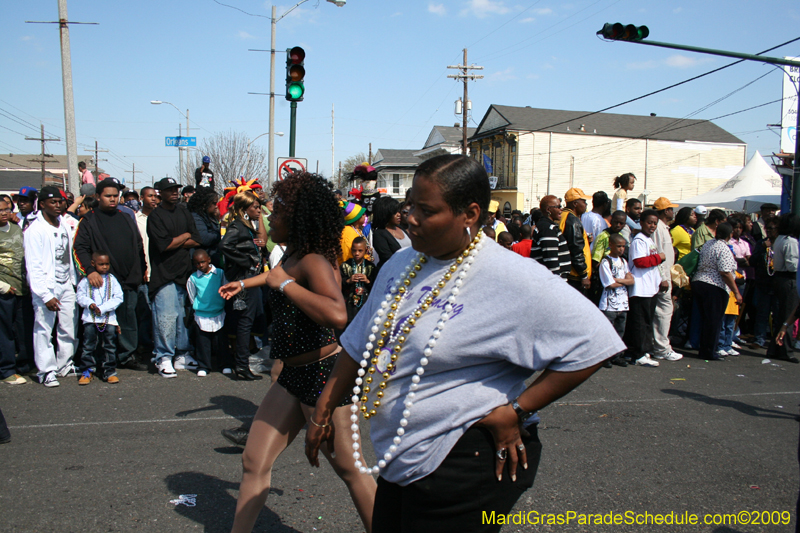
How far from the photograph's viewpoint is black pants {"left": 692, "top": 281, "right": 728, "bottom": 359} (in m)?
8.01

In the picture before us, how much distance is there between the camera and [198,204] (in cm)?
769

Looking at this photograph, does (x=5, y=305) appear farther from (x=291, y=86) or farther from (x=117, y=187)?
(x=291, y=86)

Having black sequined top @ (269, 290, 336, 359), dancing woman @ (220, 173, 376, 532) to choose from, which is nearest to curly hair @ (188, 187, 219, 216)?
dancing woman @ (220, 173, 376, 532)

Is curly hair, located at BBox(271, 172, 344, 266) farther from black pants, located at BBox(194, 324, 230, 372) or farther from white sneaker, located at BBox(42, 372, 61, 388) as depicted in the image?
white sneaker, located at BBox(42, 372, 61, 388)

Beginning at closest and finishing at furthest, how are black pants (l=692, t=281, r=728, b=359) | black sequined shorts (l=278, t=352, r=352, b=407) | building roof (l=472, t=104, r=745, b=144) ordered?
black sequined shorts (l=278, t=352, r=352, b=407), black pants (l=692, t=281, r=728, b=359), building roof (l=472, t=104, r=745, b=144)

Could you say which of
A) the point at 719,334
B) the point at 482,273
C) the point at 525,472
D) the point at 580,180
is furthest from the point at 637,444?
the point at 580,180

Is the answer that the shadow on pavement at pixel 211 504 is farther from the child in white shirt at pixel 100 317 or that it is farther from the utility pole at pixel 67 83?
the utility pole at pixel 67 83

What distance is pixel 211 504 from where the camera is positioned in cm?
365

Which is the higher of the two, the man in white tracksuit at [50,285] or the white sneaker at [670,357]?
the man in white tracksuit at [50,285]

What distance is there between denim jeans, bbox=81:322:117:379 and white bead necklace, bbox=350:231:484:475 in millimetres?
5227

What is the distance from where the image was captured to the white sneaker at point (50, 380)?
6141 mm

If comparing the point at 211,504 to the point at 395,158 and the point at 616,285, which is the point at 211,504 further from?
the point at 395,158

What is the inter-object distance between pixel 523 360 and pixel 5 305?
648 centimetres

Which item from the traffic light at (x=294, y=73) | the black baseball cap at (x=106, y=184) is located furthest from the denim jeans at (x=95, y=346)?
the traffic light at (x=294, y=73)
